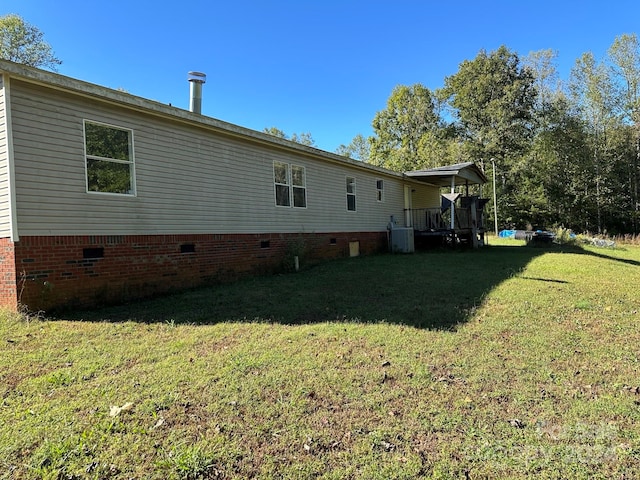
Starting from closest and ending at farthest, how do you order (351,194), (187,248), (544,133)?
(187,248)
(351,194)
(544,133)

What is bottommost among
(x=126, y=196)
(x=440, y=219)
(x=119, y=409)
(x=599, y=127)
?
(x=119, y=409)

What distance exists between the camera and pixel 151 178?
7.18 metres

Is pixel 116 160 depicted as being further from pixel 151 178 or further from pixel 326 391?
pixel 326 391

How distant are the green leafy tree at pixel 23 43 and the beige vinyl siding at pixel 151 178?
2268cm

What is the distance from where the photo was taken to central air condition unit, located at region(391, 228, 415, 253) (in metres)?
14.7

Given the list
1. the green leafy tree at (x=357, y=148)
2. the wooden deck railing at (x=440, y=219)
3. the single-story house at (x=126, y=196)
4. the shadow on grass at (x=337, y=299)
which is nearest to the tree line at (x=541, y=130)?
the green leafy tree at (x=357, y=148)

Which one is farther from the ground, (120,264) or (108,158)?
(108,158)

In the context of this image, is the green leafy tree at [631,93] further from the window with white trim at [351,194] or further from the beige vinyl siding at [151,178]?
the beige vinyl siding at [151,178]

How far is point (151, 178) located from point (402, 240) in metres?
10.1

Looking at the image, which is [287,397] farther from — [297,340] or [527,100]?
[527,100]

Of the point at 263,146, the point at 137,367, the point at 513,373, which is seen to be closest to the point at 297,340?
the point at 137,367

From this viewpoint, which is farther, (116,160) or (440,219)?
(440,219)

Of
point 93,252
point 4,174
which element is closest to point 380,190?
point 93,252

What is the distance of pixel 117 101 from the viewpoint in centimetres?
650
